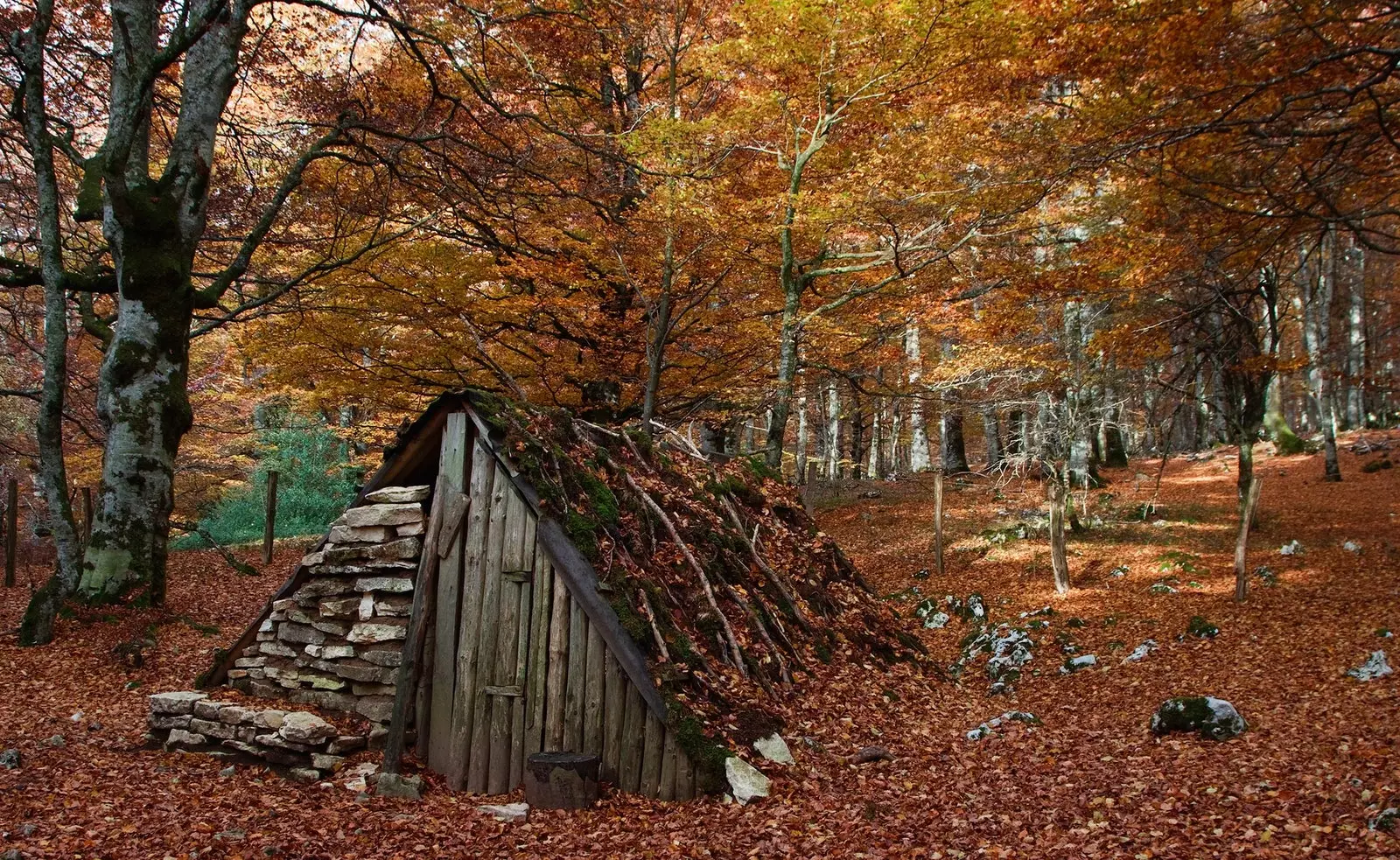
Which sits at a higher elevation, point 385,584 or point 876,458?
point 876,458

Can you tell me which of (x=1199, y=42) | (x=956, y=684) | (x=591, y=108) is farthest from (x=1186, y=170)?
(x=591, y=108)

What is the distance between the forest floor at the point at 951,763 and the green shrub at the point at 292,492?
8110 millimetres

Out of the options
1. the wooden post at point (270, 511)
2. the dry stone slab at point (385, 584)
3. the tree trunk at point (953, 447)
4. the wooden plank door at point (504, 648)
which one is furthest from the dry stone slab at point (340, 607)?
the tree trunk at point (953, 447)

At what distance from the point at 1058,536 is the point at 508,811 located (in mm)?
9156

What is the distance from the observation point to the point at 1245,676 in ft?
26.1

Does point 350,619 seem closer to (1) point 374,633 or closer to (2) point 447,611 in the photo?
(1) point 374,633

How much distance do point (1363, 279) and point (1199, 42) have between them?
21.3 meters

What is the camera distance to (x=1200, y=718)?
655 cm

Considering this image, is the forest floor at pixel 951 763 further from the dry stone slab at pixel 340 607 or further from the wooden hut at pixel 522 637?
the dry stone slab at pixel 340 607

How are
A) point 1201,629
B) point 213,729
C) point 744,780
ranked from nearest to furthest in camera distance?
point 744,780 < point 213,729 < point 1201,629

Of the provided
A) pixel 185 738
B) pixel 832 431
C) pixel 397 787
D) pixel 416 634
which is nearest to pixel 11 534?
pixel 185 738

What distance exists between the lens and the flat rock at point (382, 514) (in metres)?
6.54

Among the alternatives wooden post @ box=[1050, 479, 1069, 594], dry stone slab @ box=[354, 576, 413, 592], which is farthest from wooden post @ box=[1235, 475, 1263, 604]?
dry stone slab @ box=[354, 576, 413, 592]

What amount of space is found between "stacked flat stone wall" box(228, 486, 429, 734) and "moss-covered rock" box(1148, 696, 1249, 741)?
631 centimetres
